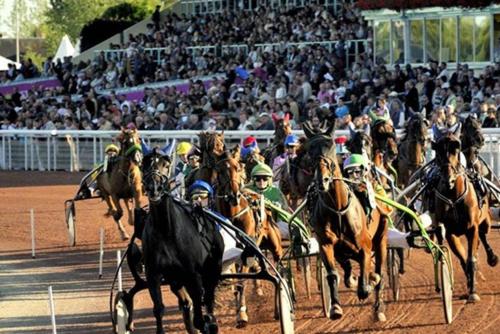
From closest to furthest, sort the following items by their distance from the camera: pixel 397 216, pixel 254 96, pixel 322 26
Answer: pixel 397 216 < pixel 254 96 < pixel 322 26

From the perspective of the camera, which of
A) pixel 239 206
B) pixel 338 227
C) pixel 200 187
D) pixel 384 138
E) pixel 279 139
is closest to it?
pixel 338 227

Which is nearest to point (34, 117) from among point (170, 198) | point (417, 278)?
point (417, 278)

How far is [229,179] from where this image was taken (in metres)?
11.6

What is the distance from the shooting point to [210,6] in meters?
41.6

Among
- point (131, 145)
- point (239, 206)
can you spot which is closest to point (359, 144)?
point (239, 206)

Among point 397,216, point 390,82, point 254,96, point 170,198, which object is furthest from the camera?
point 254,96

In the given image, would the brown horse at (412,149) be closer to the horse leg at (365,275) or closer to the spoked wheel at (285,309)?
the horse leg at (365,275)

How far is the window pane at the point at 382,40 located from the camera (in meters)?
31.3

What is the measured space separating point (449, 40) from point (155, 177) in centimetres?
2024

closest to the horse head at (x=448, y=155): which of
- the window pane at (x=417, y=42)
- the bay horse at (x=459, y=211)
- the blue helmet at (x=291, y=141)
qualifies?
the bay horse at (x=459, y=211)

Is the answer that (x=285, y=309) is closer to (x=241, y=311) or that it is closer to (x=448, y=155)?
(x=241, y=311)

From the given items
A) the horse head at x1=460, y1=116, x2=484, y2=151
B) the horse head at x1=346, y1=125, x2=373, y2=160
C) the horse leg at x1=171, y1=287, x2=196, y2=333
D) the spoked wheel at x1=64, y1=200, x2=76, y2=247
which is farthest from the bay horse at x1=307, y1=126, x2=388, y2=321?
the spoked wheel at x1=64, y1=200, x2=76, y2=247

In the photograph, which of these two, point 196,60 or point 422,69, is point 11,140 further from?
point 422,69

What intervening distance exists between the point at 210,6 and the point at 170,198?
31.6m
